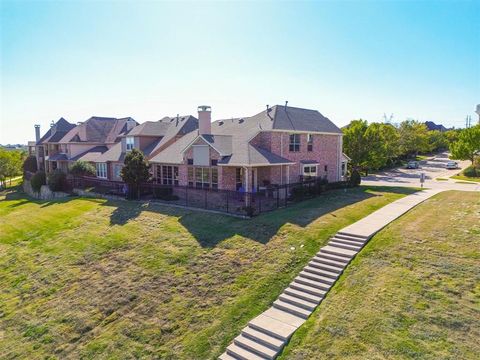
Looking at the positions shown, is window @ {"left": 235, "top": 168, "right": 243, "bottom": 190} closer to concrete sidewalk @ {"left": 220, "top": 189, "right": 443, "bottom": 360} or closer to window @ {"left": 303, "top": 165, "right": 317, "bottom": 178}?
window @ {"left": 303, "top": 165, "right": 317, "bottom": 178}

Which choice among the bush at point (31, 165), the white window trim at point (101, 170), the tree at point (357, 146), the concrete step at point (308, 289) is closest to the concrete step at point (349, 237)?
the concrete step at point (308, 289)

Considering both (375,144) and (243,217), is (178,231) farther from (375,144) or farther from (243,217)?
(375,144)

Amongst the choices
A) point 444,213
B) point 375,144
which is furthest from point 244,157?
point 375,144

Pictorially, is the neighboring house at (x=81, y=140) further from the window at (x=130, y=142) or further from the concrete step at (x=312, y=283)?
the concrete step at (x=312, y=283)

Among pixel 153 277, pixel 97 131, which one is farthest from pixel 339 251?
pixel 97 131

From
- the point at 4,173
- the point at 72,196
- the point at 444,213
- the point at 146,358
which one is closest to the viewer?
the point at 146,358

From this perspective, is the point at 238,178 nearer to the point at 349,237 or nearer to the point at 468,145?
the point at 349,237
